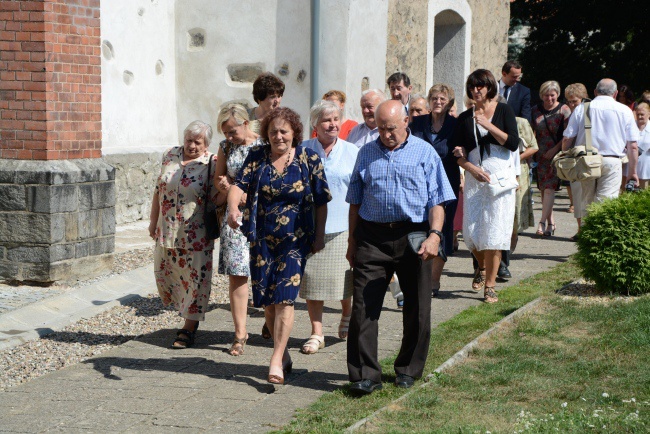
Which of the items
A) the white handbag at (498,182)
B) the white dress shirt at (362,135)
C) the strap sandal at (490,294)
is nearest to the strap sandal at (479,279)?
the strap sandal at (490,294)

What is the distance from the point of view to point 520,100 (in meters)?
11.6

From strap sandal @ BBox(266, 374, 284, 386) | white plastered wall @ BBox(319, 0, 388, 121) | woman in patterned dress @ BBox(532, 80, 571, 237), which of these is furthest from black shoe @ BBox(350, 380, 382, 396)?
woman in patterned dress @ BBox(532, 80, 571, 237)

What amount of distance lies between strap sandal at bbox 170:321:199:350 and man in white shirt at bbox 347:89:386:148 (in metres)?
2.02

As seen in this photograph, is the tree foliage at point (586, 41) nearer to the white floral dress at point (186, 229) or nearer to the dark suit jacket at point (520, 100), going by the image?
the dark suit jacket at point (520, 100)

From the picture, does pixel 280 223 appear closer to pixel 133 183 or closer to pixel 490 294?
pixel 490 294

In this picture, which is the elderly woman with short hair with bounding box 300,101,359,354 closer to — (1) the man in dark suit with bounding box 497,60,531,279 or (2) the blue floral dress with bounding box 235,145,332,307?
(2) the blue floral dress with bounding box 235,145,332,307

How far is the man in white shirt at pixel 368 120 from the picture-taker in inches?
306

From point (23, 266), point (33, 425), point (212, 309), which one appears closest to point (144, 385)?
point (33, 425)

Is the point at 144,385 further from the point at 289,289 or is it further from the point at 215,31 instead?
the point at 215,31

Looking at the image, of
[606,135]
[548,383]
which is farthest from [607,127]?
[548,383]

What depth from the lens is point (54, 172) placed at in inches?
336

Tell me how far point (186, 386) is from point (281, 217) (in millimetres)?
1151

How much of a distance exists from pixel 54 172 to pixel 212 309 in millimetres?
1831

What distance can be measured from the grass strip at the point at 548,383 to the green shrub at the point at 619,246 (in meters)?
0.62
